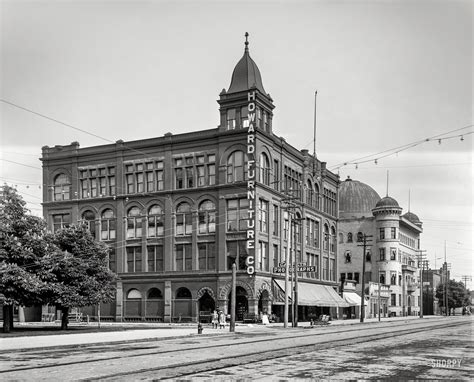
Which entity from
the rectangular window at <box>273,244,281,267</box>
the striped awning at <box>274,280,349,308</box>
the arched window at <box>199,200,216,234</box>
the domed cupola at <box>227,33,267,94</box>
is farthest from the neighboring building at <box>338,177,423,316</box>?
the domed cupola at <box>227,33,267,94</box>

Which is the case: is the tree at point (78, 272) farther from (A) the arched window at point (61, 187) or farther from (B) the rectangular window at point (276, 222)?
(A) the arched window at point (61, 187)

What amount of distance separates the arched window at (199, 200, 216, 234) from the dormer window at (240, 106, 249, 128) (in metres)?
8.06

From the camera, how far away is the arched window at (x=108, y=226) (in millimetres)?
65500

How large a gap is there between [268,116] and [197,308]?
19.4 meters

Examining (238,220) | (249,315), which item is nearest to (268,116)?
(238,220)

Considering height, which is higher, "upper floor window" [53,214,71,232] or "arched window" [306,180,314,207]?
"arched window" [306,180,314,207]

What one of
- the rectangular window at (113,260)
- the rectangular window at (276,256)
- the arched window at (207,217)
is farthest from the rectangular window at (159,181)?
the rectangular window at (276,256)

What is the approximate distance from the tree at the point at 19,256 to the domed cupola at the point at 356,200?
252ft

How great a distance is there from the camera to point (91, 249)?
4256 cm

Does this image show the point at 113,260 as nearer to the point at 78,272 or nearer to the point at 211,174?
the point at 211,174

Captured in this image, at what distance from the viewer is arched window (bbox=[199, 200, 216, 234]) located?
198 feet

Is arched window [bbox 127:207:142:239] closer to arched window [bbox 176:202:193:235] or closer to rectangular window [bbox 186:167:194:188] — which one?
arched window [bbox 176:202:193:235]

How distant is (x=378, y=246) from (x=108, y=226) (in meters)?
51.7

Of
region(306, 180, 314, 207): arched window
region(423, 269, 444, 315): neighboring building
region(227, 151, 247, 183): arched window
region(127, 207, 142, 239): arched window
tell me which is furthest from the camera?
region(423, 269, 444, 315): neighboring building
